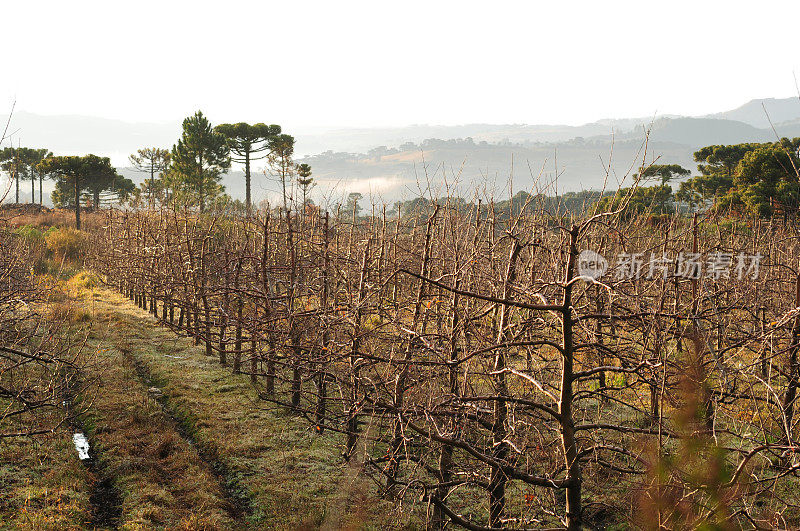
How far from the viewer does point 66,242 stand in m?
33.7

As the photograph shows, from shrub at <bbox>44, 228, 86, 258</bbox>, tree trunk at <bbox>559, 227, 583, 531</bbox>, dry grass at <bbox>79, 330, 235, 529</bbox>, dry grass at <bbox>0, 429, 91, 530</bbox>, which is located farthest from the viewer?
shrub at <bbox>44, 228, 86, 258</bbox>

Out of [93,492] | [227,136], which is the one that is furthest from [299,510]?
[227,136]

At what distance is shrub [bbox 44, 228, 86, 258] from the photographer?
3294cm

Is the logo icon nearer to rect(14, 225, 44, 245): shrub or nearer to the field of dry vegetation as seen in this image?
the field of dry vegetation

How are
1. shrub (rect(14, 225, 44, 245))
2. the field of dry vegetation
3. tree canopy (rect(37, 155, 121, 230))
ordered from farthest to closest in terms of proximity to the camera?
tree canopy (rect(37, 155, 121, 230)) → shrub (rect(14, 225, 44, 245)) → the field of dry vegetation

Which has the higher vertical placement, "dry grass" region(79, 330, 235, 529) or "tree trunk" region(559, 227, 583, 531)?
"tree trunk" region(559, 227, 583, 531)

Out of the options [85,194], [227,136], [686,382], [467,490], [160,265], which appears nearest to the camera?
[686,382]

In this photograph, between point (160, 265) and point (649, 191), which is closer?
point (160, 265)

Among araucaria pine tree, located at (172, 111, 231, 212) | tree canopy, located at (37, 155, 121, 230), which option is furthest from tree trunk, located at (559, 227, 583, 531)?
tree canopy, located at (37, 155, 121, 230)

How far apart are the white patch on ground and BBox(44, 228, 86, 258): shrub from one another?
27.0 meters

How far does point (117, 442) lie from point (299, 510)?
13.1 feet

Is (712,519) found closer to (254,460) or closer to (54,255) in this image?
(254,460)

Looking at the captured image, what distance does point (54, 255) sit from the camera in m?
32.6

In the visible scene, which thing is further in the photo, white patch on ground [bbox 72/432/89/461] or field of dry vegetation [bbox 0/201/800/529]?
white patch on ground [bbox 72/432/89/461]
